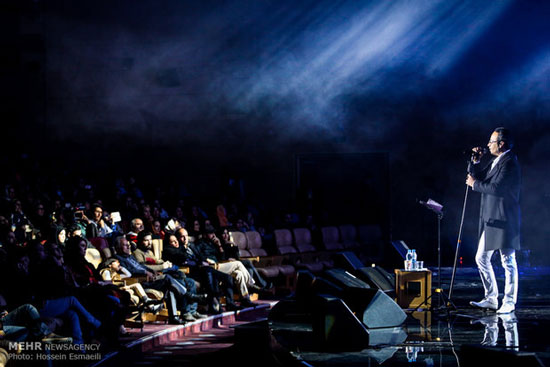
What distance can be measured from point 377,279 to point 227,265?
1735mm

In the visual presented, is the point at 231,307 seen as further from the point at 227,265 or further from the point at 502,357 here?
the point at 502,357

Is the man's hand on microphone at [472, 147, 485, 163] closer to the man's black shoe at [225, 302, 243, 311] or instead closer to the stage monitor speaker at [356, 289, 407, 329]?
the stage monitor speaker at [356, 289, 407, 329]

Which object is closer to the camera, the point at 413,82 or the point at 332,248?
the point at 332,248

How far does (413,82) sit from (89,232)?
21.8 ft

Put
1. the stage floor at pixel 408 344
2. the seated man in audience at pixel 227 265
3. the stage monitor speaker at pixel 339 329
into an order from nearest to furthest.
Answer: the stage floor at pixel 408 344 → the stage monitor speaker at pixel 339 329 → the seated man in audience at pixel 227 265

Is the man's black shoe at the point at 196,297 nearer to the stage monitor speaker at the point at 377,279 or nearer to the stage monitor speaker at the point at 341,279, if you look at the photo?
the stage monitor speaker at the point at 341,279

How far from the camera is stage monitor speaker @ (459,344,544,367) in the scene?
9.20 feet

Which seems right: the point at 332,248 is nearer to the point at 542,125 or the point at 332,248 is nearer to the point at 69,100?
the point at 542,125

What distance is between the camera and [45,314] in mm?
4277

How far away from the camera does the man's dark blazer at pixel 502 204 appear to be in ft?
16.1

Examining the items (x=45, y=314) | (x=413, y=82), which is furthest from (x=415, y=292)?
(x=413, y=82)

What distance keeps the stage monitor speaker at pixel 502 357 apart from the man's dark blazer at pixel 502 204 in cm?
205

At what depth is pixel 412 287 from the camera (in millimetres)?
5719

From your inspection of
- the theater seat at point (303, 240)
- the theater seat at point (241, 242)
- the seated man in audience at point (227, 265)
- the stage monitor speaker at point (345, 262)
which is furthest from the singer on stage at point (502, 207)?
the theater seat at point (303, 240)
